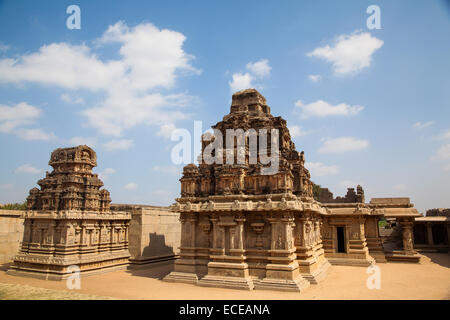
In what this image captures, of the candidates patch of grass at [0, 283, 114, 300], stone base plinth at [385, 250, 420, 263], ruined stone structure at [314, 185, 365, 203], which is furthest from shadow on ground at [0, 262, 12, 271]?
stone base plinth at [385, 250, 420, 263]

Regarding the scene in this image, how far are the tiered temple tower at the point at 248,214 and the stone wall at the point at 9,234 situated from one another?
16845 millimetres

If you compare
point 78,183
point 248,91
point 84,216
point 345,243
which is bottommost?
point 345,243

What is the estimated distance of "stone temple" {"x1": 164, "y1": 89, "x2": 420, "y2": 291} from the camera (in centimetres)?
1541

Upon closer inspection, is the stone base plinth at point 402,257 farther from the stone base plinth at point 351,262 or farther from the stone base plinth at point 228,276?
the stone base plinth at point 228,276

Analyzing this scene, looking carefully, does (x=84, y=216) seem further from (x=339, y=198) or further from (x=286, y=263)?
(x=339, y=198)

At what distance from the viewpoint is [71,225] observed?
19938mm

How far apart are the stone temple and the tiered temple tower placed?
0.15 feet

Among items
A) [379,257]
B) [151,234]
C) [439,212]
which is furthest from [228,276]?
[439,212]

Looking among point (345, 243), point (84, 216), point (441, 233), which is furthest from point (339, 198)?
point (84, 216)

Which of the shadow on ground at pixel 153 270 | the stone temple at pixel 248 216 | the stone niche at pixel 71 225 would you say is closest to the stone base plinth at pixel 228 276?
the stone temple at pixel 248 216

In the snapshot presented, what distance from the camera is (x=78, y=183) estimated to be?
2169 cm

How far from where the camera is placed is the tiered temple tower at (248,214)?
15.4 m

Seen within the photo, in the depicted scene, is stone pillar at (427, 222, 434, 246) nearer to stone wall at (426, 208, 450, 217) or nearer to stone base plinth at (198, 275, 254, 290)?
stone wall at (426, 208, 450, 217)
